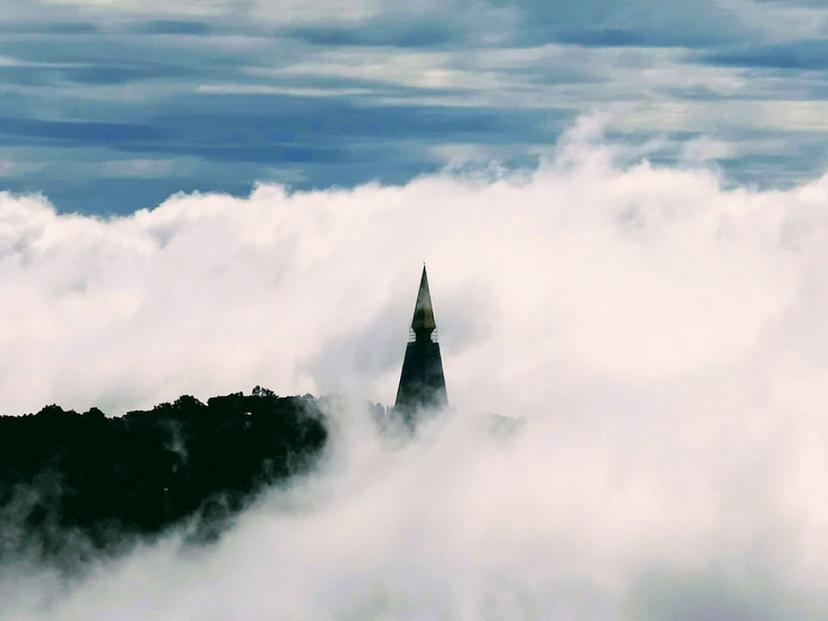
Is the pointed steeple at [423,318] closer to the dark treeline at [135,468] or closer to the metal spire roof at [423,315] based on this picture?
the metal spire roof at [423,315]

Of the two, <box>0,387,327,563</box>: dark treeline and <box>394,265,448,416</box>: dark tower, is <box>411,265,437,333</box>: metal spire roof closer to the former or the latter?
<box>394,265,448,416</box>: dark tower

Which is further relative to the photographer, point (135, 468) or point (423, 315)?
point (423, 315)

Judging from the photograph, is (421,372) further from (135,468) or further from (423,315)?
(135,468)

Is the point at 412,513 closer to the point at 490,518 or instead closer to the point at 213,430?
the point at 490,518

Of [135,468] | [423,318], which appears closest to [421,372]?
[423,318]

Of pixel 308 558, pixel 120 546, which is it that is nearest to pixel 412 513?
pixel 308 558

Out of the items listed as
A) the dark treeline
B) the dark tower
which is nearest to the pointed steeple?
the dark tower

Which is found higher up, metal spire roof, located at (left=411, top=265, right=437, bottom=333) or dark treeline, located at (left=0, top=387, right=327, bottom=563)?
metal spire roof, located at (left=411, top=265, right=437, bottom=333)

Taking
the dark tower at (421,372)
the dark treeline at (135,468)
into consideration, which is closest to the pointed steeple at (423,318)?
the dark tower at (421,372)
